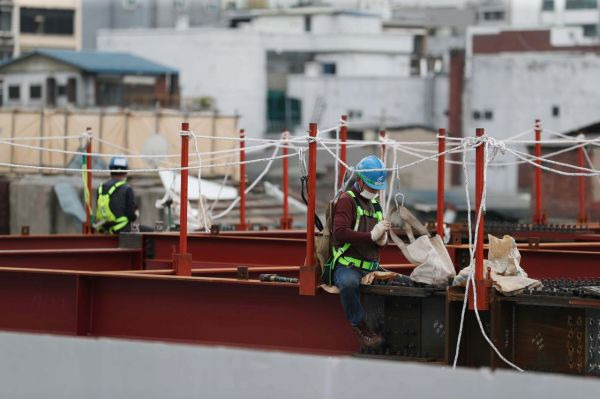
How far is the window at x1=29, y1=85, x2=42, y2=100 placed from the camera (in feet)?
226

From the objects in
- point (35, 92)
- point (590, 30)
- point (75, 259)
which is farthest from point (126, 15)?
point (75, 259)

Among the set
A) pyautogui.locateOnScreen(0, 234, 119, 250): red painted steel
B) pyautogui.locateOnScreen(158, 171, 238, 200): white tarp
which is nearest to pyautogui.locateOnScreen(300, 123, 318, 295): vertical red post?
pyautogui.locateOnScreen(0, 234, 119, 250): red painted steel

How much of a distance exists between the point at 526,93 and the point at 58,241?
5081 centimetres

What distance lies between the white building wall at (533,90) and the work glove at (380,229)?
54.4m

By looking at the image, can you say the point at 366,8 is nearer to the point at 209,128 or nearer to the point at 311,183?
the point at 209,128

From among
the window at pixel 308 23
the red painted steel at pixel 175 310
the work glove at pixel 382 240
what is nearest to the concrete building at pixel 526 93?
the window at pixel 308 23

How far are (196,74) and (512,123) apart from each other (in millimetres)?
18762

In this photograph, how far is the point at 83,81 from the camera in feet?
219

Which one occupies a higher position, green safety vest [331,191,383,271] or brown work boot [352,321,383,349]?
green safety vest [331,191,383,271]

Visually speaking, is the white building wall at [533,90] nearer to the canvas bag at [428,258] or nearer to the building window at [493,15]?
the building window at [493,15]

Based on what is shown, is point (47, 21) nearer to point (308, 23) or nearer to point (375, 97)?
point (308, 23)

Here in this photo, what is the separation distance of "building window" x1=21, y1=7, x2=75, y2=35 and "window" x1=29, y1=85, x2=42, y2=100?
756 inches

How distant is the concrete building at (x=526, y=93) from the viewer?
67.0 meters

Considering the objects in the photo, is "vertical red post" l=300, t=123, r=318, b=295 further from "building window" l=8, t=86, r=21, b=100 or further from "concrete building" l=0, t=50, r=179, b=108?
"building window" l=8, t=86, r=21, b=100
